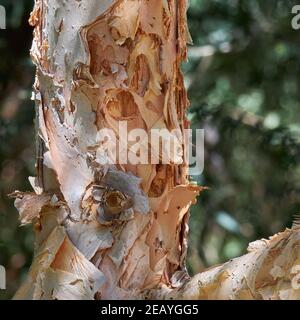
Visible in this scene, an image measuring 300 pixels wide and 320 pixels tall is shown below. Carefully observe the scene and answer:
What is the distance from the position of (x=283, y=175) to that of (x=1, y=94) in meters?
0.89

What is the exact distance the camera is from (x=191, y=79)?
2693 millimetres

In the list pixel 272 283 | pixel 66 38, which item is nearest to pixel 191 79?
pixel 66 38

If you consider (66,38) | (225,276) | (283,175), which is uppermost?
(66,38)

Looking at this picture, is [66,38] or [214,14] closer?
[66,38]

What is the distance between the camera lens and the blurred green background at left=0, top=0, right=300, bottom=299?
2.61 metres

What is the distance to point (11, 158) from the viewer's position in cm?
271

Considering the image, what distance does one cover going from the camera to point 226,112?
8.38ft

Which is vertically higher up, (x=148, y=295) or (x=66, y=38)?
(x=66, y=38)

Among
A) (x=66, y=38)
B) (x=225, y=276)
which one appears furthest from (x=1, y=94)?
(x=225, y=276)

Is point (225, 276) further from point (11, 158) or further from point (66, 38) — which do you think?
point (11, 158)

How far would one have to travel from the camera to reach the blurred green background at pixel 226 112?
2.61 meters
